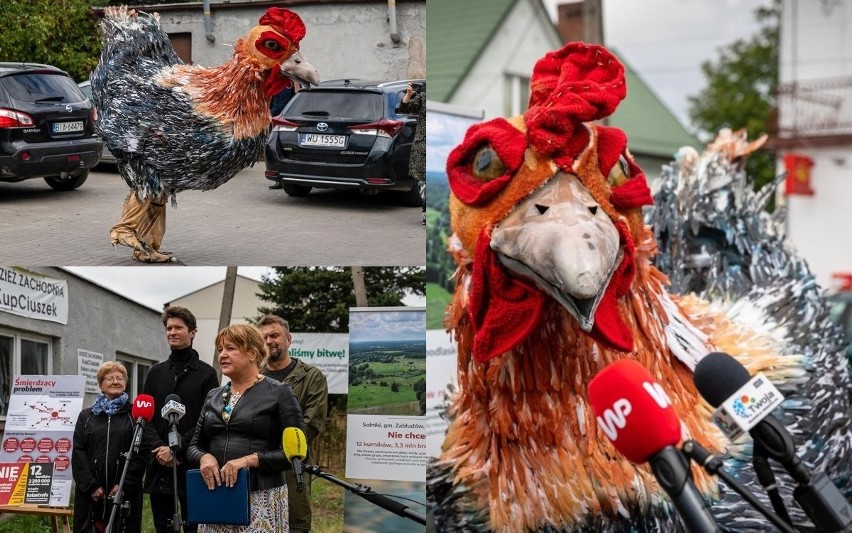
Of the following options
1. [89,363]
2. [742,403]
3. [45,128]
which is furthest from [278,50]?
[742,403]

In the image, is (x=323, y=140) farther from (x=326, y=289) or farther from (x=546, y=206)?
(x=546, y=206)

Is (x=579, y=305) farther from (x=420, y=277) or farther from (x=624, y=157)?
(x=420, y=277)

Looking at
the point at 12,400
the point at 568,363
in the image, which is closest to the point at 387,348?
the point at 12,400

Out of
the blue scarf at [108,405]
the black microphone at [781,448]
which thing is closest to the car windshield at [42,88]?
the blue scarf at [108,405]

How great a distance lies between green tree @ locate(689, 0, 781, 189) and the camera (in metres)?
20.2

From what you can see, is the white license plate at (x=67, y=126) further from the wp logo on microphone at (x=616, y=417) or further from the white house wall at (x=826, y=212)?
the white house wall at (x=826, y=212)

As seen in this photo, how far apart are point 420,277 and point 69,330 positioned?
148 centimetres

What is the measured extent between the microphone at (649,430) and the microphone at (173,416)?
252 cm

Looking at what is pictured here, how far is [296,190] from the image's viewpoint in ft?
15.1

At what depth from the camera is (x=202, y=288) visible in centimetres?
440

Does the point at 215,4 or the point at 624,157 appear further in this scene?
the point at 215,4

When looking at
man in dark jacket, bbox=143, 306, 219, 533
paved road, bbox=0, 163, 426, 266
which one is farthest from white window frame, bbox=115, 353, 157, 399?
paved road, bbox=0, 163, 426, 266

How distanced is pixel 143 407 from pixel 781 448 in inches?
111

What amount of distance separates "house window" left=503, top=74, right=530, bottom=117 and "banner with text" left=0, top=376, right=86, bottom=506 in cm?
437
